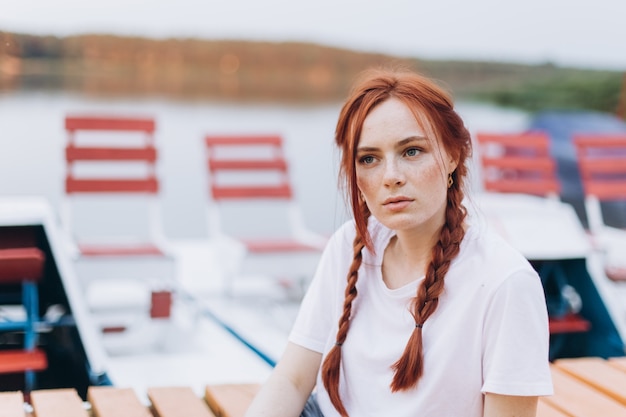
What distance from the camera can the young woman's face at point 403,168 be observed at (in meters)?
1.55

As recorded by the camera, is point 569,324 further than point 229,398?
Yes

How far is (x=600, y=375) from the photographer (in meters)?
2.30

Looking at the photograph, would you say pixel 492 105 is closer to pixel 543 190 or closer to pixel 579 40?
pixel 579 40

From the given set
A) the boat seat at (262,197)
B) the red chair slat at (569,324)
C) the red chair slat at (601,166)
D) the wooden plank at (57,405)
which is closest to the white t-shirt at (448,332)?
the wooden plank at (57,405)

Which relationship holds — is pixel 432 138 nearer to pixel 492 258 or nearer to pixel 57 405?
pixel 492 258

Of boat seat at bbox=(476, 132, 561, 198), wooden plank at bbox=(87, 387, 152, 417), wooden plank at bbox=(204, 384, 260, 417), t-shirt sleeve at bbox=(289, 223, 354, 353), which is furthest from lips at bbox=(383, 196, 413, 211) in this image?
boat seat at bbox=(476, 132, 561, 198)

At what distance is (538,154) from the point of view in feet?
17.7

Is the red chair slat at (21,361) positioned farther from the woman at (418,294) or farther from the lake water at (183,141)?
the lake water at (183,141)

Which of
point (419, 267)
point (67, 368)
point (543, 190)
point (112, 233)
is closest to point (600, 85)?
point (543, 190)

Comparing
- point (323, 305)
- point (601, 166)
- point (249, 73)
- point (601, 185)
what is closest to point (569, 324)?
point (601, 185)

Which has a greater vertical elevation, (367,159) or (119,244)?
(367,159)

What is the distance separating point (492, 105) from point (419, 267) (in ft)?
22.7

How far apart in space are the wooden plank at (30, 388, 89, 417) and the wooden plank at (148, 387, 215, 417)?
0.15 meters

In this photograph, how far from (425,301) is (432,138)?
0.27 m
